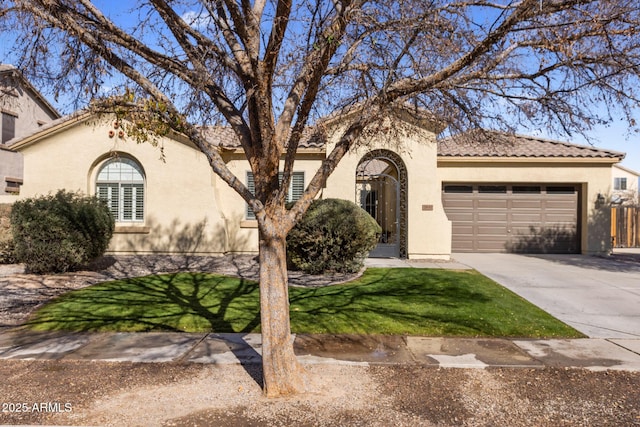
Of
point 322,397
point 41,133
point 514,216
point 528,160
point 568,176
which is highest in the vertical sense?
point 41,133

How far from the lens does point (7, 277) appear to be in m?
11.5

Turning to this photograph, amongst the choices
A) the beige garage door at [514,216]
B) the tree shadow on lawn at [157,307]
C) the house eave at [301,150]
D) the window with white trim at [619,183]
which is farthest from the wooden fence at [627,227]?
the window with white trim at [619,183]

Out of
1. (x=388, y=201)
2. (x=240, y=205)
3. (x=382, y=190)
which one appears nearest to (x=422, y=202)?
(x=388, y=201)

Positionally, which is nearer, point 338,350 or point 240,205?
point 338,350

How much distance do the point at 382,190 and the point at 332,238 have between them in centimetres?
506

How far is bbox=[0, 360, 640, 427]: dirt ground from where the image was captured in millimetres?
4152

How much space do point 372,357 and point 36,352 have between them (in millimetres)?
4375

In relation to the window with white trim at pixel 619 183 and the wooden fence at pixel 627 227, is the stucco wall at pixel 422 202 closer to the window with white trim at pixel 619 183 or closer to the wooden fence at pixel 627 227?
the wooden fence at pixel 627 227

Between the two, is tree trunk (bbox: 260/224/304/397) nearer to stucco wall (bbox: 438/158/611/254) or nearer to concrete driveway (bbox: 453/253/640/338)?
concrete driveway (bbox: 453/253/640/338)

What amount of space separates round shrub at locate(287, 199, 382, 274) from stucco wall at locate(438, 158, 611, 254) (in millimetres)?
6073

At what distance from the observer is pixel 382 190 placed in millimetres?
16094

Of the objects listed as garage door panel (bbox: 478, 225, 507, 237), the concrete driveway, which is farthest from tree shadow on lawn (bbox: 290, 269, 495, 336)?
garage door panel (bbox: 478, 225, 507, 237)

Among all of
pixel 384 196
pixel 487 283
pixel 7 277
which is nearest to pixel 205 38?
pixel 487 283

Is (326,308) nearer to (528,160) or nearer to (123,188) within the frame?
(123,188)
